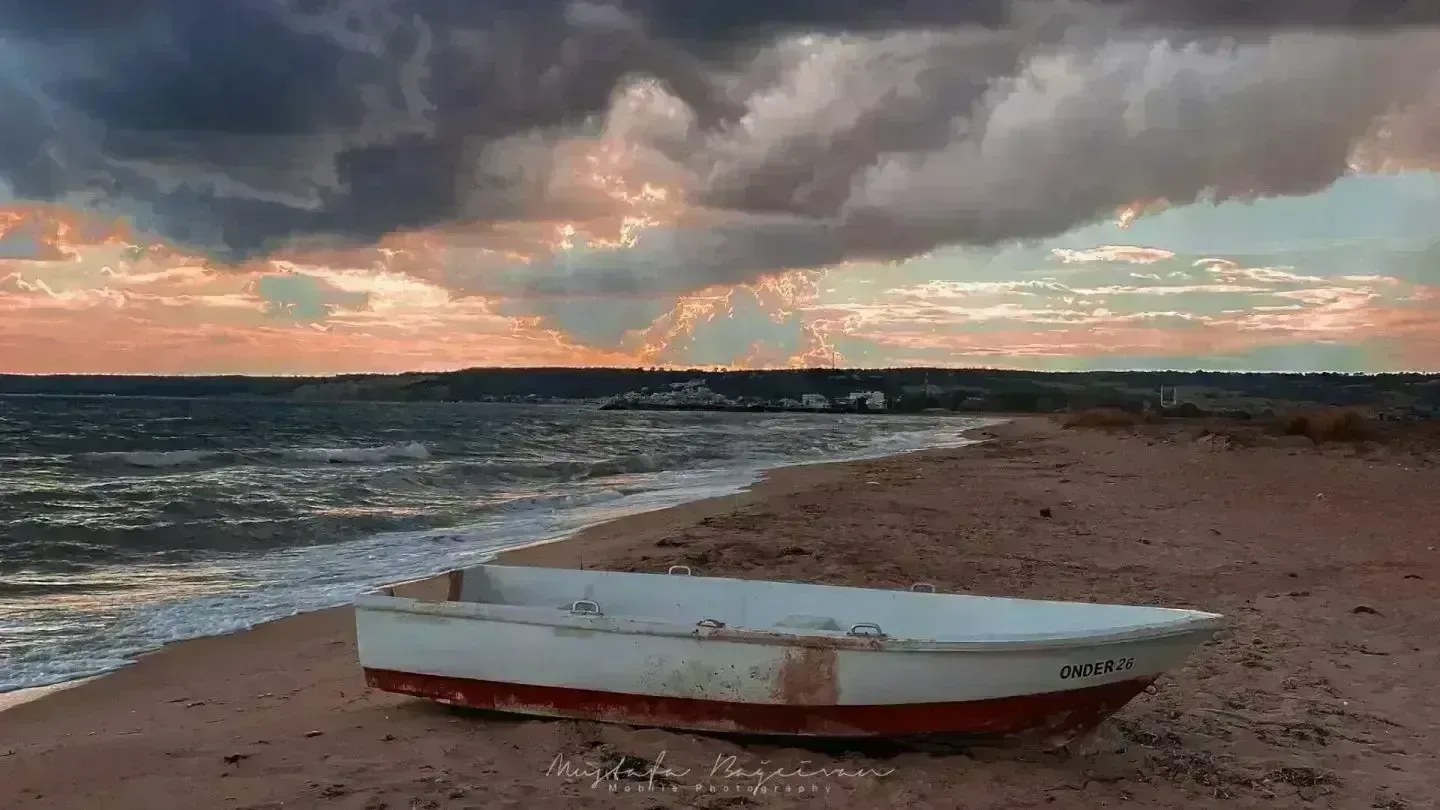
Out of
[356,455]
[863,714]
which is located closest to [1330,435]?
[863,714]

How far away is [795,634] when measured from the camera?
5113 mm

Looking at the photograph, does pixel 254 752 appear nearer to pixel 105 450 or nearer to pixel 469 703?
pixel 469 703

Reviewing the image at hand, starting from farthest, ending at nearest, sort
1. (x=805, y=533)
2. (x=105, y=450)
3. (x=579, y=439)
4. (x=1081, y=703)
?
1. (x=579, y=439)
2. (x=105, y=450)
3. (x=805, y=533)
4. (x=1081, y=703)

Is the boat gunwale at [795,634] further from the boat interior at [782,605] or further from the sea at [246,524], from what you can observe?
the sea at [246,524]

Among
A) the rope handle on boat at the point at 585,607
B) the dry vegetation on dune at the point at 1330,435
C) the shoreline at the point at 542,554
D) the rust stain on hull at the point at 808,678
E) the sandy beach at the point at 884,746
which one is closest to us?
the sandy beach at the point at 884,746

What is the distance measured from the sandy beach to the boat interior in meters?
0.71

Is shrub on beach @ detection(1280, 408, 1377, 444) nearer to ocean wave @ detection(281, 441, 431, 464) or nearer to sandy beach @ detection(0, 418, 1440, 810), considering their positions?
sandy beach @ detection(0, 418, 1440, 810)

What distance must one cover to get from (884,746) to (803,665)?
72 centimetres

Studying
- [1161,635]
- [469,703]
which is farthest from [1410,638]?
[469,703]

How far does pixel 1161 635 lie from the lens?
16.3ft

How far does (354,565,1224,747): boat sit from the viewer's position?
497cm

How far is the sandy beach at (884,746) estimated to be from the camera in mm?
4754

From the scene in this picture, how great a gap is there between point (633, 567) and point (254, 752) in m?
5.82

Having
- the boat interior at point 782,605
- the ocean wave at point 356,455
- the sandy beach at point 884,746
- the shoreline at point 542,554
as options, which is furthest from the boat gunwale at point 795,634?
the ocean wave at point 356,455
